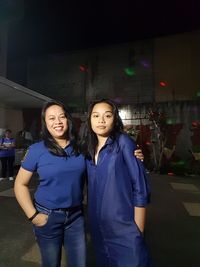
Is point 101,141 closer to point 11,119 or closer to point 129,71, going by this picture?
point 11,119

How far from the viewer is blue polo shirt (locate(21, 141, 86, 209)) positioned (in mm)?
1736

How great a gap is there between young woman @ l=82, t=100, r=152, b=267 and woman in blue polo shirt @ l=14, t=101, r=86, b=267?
0.14 metres

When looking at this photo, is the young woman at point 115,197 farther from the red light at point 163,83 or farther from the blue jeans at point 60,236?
the red light at point 163,83

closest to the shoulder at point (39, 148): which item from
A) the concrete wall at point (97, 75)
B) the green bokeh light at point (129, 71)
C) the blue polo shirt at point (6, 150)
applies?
the blue polo shirt at point (6, 150)

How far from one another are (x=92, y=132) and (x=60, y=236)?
743mm

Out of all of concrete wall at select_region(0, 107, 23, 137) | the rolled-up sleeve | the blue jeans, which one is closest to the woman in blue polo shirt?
the blue jeans

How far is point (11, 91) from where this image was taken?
920 cm

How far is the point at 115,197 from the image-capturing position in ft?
5.23

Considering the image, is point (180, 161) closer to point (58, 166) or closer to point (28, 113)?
point (28, 113)

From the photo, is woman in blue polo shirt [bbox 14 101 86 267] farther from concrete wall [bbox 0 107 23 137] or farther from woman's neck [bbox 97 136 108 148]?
concrete wall [bbox 0 107 23 137]

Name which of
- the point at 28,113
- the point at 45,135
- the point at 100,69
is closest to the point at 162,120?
the point at 100,69

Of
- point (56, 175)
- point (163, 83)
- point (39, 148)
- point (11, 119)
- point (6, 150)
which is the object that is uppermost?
point (163, 83)

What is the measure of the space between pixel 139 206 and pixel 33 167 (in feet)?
2.44

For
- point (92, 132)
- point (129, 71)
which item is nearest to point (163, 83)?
point (129, 71)
